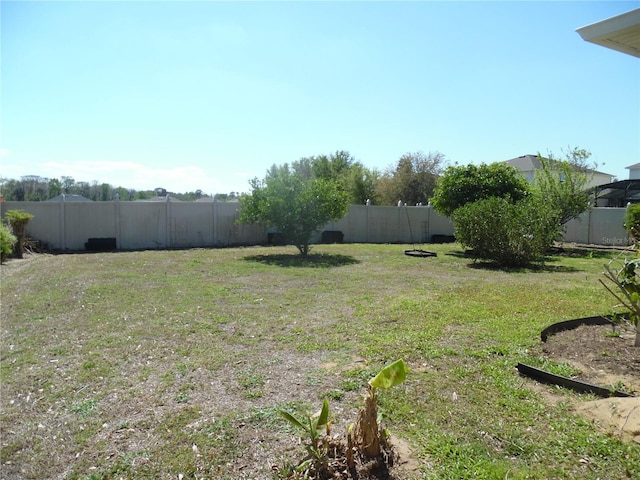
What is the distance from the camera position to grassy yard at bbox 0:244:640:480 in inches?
107

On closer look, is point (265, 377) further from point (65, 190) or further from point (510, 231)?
point (65, 190)

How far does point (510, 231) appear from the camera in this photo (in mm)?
11391

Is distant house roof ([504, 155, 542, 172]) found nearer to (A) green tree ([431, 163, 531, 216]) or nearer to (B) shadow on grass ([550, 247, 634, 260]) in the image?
(B) shadow on grass ([550, 247, 634, 260])

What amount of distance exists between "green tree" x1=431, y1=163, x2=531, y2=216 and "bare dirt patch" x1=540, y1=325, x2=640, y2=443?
1054 cm

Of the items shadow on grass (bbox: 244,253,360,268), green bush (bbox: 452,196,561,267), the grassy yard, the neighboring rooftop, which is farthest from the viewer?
shadow on grass (bbox: 244,253,360,268)

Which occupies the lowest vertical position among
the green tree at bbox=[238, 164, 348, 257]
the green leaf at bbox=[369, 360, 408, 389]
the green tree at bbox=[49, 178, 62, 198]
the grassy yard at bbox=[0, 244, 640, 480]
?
the grassy yard at bbox=[0, 244, 640, 480]

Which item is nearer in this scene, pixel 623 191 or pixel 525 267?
pixel 525 267

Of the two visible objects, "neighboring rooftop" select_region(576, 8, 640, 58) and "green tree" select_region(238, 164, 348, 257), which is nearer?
"neighboring rooftop" select_region(576, 8, 640, 58)

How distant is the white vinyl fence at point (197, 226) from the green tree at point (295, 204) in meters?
4.07

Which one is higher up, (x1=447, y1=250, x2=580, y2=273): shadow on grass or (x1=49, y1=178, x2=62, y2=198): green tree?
(x1=49, y1=178, x2=62, y2=198): green tree

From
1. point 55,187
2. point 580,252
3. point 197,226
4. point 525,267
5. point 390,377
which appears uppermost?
point 55,187

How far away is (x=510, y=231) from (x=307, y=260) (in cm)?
542

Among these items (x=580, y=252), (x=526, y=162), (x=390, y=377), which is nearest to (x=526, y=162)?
(x=526, y=162)

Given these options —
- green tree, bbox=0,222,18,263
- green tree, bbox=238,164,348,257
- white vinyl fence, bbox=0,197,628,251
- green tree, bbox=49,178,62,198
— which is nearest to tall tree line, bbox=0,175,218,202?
green tree, bbox=49,178,62,198
